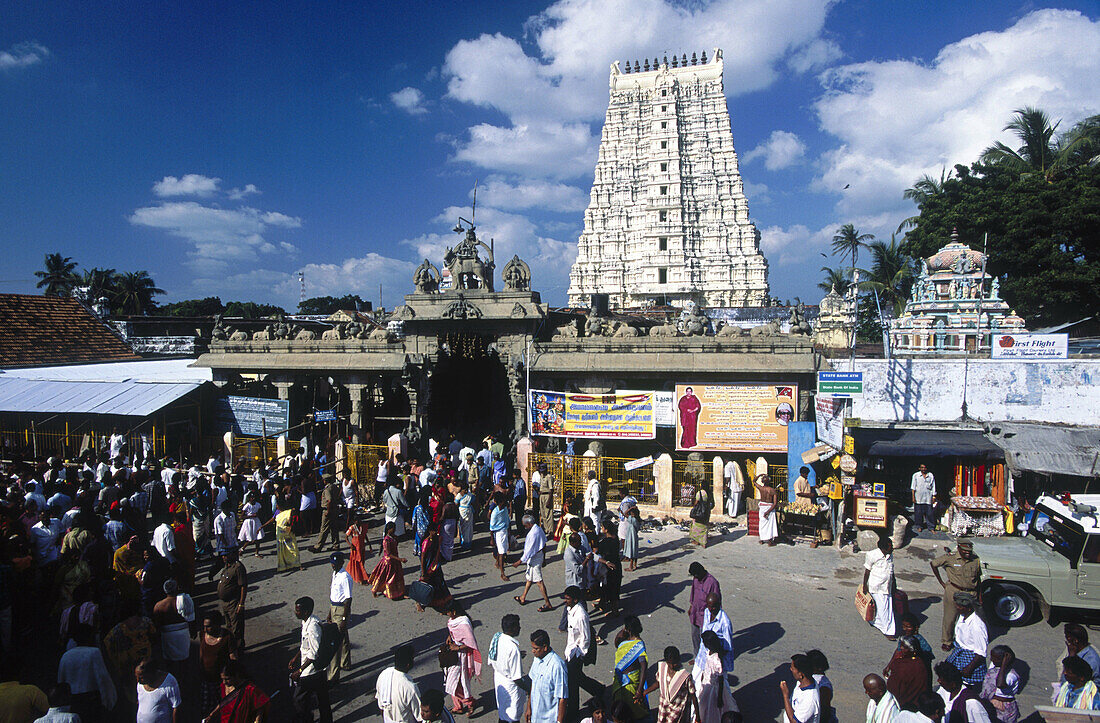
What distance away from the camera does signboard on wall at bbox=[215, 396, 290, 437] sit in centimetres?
1844

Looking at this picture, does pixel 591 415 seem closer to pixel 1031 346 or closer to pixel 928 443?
pixel 928 443

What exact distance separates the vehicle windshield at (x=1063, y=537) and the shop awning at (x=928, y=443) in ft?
12.1

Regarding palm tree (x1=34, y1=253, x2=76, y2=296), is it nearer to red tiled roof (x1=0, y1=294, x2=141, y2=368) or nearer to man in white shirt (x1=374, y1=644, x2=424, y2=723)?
red tiled roof (x1=0, y1=294, x2=141, y2=368)

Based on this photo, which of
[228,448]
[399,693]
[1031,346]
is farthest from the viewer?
[228,448]

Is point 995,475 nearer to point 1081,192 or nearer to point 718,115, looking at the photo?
point 1081,192

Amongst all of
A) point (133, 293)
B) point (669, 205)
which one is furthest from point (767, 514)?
point (133, 293)

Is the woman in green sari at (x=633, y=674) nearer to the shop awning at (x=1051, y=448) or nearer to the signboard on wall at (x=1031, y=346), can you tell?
the shop awning at (x=1051, y=448)

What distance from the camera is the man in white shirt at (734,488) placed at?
46.2 feet

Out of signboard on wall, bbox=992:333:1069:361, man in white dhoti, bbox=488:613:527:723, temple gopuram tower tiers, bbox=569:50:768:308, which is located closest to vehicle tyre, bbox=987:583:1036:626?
man in white dhoti, bbox=488:613:527:723

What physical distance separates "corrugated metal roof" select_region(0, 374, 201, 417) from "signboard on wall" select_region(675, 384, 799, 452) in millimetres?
15170

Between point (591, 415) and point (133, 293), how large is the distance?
6282cm

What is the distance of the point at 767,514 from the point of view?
41.3 ft

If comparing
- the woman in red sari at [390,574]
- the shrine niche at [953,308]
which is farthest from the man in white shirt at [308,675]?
the shrine niche at [953,308]

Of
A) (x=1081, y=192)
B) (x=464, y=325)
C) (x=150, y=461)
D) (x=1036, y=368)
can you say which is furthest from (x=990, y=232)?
(x=150, y=461)
